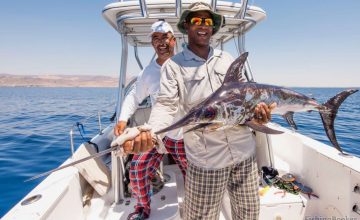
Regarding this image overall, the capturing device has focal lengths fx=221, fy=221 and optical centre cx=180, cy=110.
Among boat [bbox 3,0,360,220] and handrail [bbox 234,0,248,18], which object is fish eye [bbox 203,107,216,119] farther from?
handrail [bbox 234,0,248,18]

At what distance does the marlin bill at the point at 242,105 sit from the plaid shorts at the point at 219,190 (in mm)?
437

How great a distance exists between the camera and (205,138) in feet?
6.23

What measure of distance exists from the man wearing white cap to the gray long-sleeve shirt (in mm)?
752

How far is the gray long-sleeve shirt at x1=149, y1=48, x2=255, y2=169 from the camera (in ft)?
6.18

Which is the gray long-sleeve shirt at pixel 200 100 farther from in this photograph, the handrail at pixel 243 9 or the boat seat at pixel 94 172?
the boat seat at pixel 94 172

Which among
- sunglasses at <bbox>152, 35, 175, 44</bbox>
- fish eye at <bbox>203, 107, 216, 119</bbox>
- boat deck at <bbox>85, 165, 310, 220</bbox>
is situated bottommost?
boat deck at <bbox>85, 165, 310, 220</bbox>

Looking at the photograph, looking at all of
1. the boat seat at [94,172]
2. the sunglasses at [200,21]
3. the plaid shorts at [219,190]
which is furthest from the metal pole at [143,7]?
the boat seat at [94,172]

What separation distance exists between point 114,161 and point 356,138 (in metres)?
11.3

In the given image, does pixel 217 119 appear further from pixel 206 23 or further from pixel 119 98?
pixel 119 98

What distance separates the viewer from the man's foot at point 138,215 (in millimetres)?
2779

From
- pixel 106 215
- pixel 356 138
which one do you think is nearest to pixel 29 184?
pixel 106 215

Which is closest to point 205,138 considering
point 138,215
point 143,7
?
point 138,215

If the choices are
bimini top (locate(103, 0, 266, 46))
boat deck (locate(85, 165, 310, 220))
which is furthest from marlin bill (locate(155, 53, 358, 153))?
bimini top (locate(103, 0, 266, 46))

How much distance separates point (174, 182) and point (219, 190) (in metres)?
2.03
